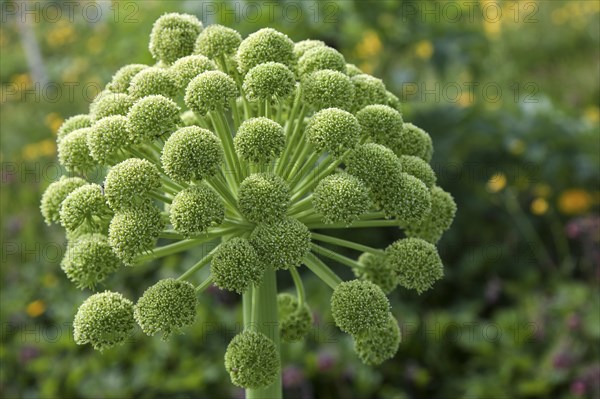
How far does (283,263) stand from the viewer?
2.01 meters

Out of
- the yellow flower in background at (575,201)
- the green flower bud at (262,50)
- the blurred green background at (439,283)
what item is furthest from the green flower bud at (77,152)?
the yellow flower in background at (575,201)

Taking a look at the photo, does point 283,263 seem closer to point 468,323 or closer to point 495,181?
point 468,323

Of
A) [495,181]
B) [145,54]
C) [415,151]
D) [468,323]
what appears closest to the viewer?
[415,151]

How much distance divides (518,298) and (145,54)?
404 cm

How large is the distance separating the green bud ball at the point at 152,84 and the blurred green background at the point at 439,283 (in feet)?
9.11

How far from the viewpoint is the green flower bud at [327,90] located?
7.35ft

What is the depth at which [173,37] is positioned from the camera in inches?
97.4

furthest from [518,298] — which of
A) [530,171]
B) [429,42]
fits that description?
[429,42]

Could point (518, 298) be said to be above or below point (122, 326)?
below

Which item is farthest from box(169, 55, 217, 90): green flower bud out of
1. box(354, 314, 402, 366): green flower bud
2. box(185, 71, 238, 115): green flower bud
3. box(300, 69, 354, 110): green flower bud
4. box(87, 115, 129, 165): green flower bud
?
box(354, 314, 402, 366): green flower bud

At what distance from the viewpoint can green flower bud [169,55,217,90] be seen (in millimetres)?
2303

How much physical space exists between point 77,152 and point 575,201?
5536 mm

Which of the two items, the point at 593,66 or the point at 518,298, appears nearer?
the point at 518,298

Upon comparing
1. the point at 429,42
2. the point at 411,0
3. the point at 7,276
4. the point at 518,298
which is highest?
the point at 411,0
